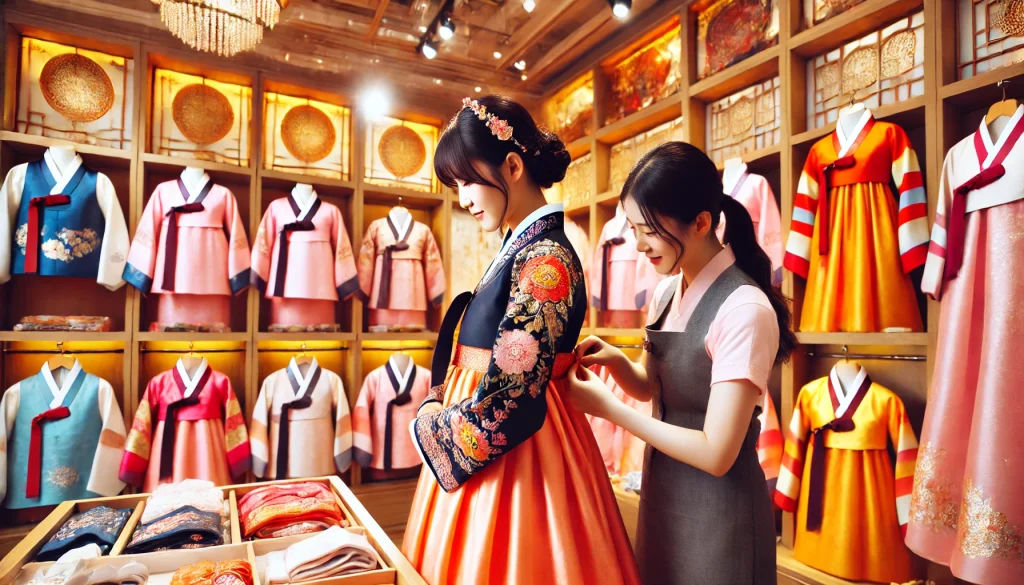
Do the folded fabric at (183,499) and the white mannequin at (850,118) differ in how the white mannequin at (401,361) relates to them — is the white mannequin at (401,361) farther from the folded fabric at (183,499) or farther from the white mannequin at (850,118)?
the white mannequin at (850,118)

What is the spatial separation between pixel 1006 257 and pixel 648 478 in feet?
4.52

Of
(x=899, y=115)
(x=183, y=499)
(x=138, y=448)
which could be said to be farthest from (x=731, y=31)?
(x=138, y=448)

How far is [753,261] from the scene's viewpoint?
1155 mm

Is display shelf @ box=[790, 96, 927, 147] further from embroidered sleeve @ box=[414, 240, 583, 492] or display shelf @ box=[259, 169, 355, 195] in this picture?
display shelf @ box=[259, 169, 355, 195]

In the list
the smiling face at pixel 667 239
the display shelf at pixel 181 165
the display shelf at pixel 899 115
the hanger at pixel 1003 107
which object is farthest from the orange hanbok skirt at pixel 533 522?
the display shelf at pixel 181 165

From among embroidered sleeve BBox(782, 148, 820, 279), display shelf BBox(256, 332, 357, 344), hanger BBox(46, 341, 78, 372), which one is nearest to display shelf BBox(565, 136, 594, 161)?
embroidered sleeve BBox(782, 148, 820, 279)

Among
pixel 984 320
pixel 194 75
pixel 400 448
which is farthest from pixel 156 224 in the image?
pixel 984 320

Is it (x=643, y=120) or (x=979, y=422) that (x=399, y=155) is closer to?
(x=643, y=120)

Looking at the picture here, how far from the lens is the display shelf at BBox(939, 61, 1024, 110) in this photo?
6.24ft

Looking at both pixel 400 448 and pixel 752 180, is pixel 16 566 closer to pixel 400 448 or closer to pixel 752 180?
pixel 400 448

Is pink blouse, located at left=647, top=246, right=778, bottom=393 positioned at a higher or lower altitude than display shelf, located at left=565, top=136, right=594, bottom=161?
lower

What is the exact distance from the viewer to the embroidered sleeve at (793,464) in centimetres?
233

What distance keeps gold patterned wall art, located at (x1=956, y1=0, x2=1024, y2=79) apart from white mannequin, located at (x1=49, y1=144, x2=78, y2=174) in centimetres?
374

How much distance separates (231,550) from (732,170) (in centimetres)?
238
